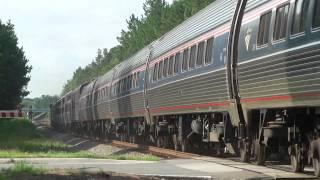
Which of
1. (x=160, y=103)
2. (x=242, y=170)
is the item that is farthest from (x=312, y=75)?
(x=160, y=103)

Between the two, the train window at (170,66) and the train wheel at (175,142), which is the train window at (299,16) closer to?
the train window at (170,66)

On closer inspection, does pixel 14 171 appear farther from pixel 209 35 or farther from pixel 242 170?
pixel 209 35

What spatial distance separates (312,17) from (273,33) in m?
1.76

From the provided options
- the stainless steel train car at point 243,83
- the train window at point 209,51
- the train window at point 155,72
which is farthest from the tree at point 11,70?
the train window at point 209,51

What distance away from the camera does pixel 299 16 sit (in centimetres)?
1145

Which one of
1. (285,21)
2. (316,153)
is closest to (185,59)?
(285,21)

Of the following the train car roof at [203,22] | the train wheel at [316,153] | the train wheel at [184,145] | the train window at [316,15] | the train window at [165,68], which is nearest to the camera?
the train window at [316,15]

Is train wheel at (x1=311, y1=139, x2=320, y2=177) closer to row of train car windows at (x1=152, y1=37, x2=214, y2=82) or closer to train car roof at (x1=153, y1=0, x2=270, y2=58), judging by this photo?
train car roof at (x1=153, y1=0, x2=270, y2=58)

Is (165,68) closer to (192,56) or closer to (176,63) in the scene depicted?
(176,63)

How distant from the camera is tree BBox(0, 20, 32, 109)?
187 feet

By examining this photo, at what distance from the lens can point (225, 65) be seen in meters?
15.4

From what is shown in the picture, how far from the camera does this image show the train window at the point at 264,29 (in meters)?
13.1

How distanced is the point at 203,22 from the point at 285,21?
6.31 meters

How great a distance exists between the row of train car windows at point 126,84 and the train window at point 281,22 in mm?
16270
